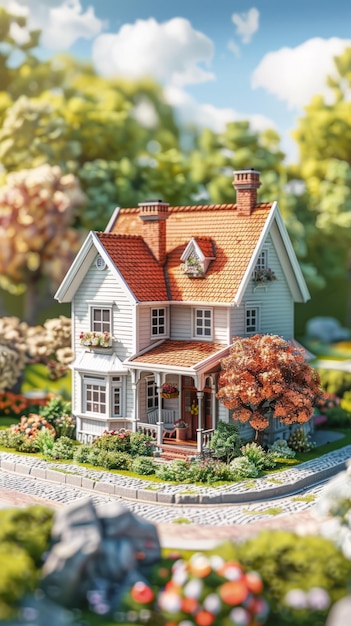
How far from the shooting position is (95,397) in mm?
29312

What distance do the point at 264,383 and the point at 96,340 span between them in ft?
21.4

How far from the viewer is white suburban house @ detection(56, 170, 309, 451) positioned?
28109 mm

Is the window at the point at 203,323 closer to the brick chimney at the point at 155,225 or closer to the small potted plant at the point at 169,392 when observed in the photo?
the small potted plant at the point at 169,392

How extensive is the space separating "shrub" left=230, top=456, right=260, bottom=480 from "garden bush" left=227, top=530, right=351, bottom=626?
832cm

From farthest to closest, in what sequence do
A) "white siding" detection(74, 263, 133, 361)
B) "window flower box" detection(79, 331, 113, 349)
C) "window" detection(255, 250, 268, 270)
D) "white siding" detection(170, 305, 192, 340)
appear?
"white siding" detection(170, 305, 192, 340)
"window" detection(255, 250, 268, 270)
"window flower box" detection(79, 331, 113, 349)
"white siding" detection(74, 263, 133, 361)

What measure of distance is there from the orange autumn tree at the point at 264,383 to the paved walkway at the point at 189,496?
199 centimetres

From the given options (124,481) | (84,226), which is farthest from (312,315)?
(124,481)

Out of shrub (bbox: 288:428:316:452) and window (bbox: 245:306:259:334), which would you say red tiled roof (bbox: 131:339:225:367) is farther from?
shrub (bbox: 288:428:316:452)

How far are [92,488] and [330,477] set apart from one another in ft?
25.6

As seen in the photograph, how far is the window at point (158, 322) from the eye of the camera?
2914cm

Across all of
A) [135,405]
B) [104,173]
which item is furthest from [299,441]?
[104,173]

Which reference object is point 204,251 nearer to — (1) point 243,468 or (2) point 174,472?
(1) point 243,468

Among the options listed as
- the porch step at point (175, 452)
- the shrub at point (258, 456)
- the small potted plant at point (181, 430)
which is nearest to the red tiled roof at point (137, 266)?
the small potted plant at point (181, 430)

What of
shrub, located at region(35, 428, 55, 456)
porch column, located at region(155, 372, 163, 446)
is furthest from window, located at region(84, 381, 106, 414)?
porch column, located at region(155, 372, 163, 446)
